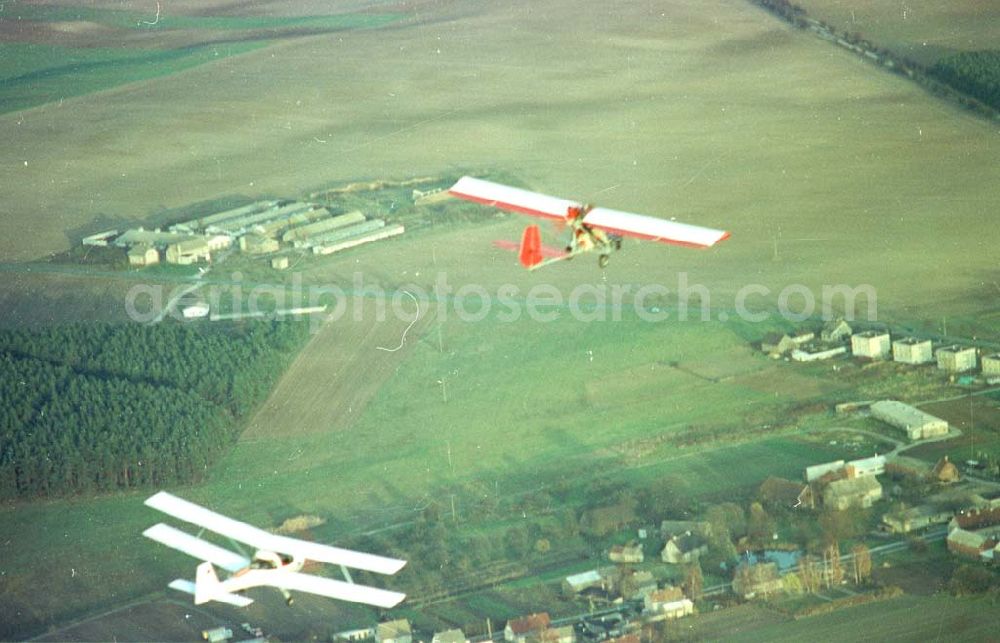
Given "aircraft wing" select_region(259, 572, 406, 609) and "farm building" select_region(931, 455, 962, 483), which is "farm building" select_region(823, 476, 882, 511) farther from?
"aircraft wing" select_region(259, 572, 406, 609)

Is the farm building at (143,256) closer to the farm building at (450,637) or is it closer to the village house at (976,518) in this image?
the farm building at (450,637)

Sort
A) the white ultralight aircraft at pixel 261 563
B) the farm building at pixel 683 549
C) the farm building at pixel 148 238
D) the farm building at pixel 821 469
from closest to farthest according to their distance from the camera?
1. the white ultralight aircraft at pixel 261 563
2. the farm building at pixel 683 549
3. the farm building at pixel 821 469
4. the farm building at pixel 148 238

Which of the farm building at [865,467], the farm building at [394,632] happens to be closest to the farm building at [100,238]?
the farm building at [394,632]

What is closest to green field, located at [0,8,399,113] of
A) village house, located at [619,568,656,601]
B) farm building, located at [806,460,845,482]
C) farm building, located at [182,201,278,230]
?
farm building, located at [182,201,278,230]

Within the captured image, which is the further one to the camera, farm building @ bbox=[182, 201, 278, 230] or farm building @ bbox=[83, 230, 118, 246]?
farm building @ bbox=[182, 201, 278, 230]

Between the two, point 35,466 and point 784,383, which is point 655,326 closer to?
point 784,383

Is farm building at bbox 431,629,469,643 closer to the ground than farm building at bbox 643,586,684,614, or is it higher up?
closer to the ground
